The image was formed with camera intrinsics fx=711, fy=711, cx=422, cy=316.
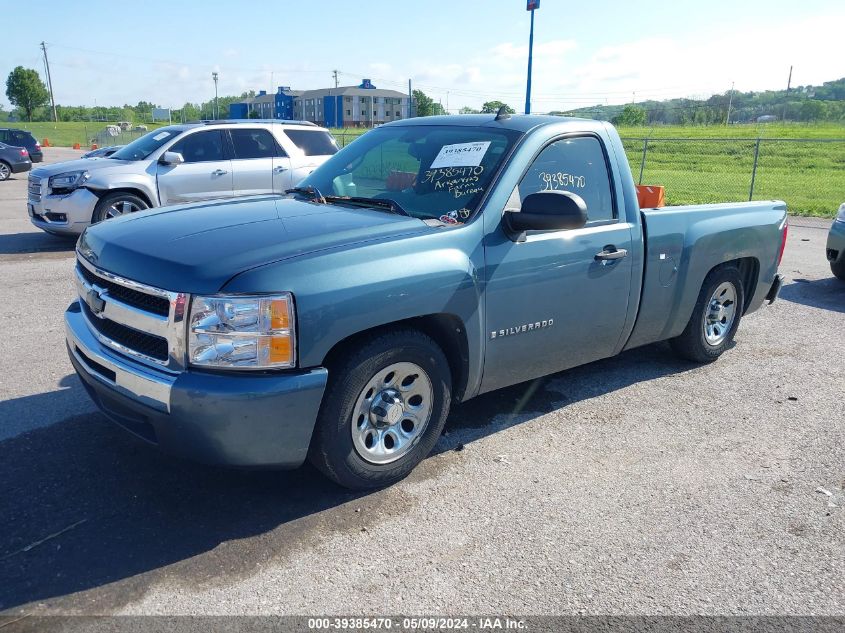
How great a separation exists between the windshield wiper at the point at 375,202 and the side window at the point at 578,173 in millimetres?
791

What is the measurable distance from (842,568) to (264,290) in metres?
2.80

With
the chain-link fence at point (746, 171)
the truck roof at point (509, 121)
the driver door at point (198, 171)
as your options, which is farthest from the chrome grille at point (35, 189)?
the chain-link fence at point (746, 171)

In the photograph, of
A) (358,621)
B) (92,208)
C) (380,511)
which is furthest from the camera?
(92,208)

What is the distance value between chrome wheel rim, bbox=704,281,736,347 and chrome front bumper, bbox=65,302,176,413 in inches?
167

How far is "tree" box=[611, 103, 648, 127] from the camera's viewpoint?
1603 inches

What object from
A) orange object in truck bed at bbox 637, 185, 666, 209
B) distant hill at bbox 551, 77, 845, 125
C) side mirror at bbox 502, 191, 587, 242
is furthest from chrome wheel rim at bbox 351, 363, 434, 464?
distant hill at bbox 551, 77, 845, 125

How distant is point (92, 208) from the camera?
10.2m

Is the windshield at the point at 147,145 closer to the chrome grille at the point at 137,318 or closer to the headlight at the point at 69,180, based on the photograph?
the headlight at the point at 69,180

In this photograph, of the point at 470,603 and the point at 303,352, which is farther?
the point at 303,352

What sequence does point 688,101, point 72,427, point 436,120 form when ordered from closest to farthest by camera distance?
point 72,427 → point 436,120 → point 688,101

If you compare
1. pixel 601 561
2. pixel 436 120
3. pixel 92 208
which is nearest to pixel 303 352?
pixel 601 561

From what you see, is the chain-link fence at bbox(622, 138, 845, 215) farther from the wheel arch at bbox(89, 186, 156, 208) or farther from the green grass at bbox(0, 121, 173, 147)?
the green grass at bbox(0, 121, 173, 147)

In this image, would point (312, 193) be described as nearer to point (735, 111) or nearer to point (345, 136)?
point (345, 136)

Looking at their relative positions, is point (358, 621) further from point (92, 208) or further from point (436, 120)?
point (92, 208)
